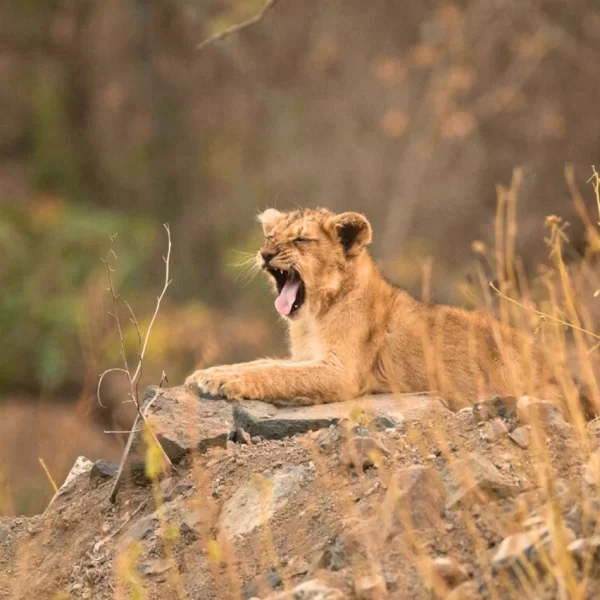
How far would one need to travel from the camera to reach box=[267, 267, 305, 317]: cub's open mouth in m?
7.63

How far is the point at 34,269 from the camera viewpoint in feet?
59.8

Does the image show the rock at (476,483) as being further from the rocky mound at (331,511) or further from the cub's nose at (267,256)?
the cub's nose at (267,256)

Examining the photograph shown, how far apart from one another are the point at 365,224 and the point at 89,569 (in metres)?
2.97

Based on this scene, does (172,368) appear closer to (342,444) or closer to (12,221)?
(12,221)

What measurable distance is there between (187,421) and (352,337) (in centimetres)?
150

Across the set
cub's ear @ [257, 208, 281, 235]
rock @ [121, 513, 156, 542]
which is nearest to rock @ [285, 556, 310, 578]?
rock @ [121, 513, 156, 542]

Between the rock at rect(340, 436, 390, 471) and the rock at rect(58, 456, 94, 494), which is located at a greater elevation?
the rock at rect(340, 436, 390, 471)

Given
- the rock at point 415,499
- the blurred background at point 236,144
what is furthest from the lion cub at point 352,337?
the blurred background at point 236,144

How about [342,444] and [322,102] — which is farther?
[322,102]

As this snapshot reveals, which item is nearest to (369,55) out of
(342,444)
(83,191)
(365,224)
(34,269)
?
(83,191)

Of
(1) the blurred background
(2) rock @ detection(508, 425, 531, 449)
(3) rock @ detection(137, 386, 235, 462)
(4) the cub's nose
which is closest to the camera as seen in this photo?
(2) rock @ detection(508, 425, 531, 449)

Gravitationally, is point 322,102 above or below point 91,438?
above

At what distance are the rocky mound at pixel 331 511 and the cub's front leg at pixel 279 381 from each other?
0.43 ft

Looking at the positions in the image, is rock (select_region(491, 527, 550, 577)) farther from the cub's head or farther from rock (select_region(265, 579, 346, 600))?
the cub's head
